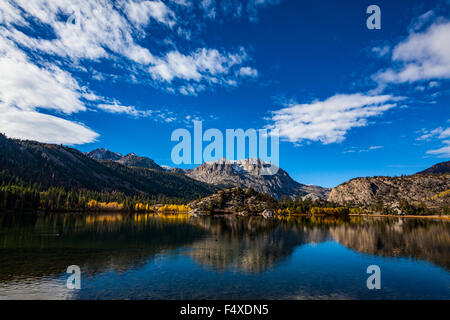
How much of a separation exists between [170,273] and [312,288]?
28.9 meters

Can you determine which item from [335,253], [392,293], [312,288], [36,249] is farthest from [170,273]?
[335,253]

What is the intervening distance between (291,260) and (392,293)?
29.9 metres

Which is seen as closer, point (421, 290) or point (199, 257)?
point (421, 290)

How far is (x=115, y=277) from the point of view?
163 feet

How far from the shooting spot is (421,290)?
47438 millimetres
